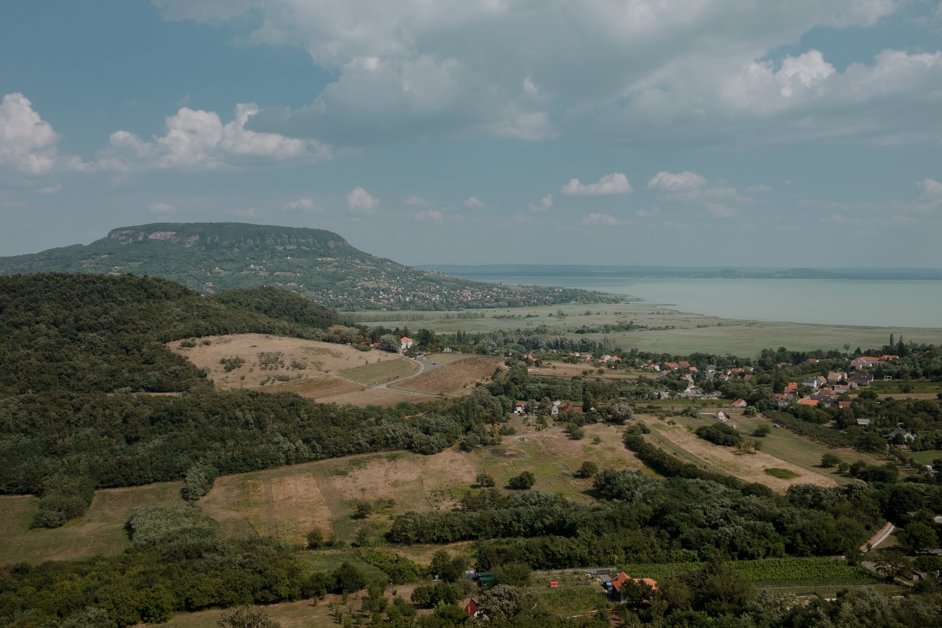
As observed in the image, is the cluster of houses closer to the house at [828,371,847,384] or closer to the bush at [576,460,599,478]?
the house at [828,371,847,384]

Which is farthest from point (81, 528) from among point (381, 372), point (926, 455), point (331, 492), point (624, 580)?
point (926, 455)


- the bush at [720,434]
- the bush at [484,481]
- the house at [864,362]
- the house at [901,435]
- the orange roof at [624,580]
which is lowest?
the bush at [484,481]

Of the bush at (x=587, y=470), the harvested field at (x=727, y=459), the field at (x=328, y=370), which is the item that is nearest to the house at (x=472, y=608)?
the bush at (x=587, y=470)

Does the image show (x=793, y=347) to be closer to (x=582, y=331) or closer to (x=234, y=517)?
(x=582, y=331)

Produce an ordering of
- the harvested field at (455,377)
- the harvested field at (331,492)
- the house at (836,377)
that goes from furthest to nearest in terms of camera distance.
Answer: the house at (836,377) → the harvested field at (455,377) → the harvested field at (331,492)

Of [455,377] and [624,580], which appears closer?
[624,580]

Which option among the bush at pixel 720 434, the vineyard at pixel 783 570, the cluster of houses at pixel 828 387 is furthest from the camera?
the cluster of houses at pixel 828 387

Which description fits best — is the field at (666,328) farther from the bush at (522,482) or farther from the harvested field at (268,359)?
the bush at (522,482)

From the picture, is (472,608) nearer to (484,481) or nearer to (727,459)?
(484,481)
